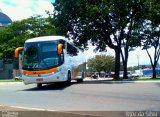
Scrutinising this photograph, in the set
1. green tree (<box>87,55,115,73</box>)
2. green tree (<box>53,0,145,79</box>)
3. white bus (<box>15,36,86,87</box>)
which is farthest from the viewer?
green tree (<box>87,55,115,73</box>)

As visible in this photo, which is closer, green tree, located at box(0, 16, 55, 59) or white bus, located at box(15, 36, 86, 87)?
white bus, located at box(15, 36, 86, 87)

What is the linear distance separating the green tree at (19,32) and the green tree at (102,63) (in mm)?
33414

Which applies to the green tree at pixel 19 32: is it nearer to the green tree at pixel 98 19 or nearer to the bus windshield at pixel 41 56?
the green tree at pixel 98 19

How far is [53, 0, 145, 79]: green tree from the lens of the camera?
37.6m

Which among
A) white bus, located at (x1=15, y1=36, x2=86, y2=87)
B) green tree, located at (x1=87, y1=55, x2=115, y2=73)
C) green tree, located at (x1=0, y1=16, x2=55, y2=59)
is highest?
green tree, located at (x1=0, y1=16, x2=55, y2=59)

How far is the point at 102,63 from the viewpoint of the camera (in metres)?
110

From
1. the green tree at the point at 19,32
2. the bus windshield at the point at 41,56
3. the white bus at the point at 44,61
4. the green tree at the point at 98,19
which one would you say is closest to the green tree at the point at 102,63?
the green tree at the point at 19,32

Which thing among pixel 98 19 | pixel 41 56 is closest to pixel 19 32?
pixel 98 19

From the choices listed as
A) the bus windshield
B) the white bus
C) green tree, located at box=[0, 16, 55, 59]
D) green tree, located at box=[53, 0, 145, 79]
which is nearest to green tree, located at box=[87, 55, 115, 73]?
green tree, located at box=[0, 16, 55, 59]

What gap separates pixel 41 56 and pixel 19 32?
5803 cm

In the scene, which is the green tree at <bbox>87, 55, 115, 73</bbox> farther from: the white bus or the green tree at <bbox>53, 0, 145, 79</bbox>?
the white bus

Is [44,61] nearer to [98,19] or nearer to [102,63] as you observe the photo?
[98,19]

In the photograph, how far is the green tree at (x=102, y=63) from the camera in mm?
109412

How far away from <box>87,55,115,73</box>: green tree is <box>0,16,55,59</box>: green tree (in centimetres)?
3341
